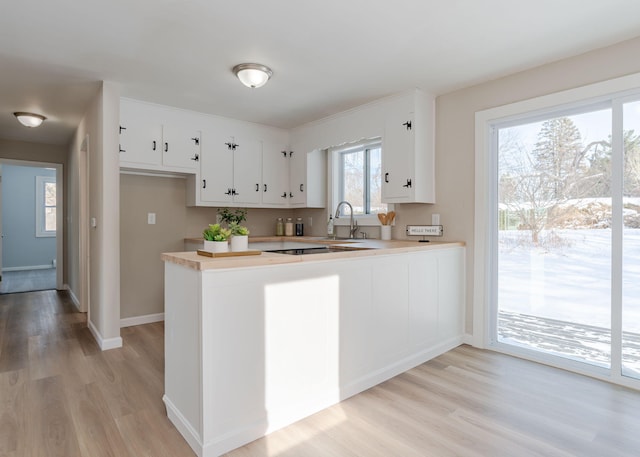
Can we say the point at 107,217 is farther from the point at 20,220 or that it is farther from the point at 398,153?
the point at 20,220

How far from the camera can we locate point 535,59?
276cm

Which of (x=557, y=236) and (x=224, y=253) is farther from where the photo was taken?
(x=557, y=236)

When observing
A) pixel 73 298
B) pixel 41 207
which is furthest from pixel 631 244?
pixel 41 207

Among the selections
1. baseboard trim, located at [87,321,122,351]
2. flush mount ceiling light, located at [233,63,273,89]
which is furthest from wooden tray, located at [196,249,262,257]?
baseboard trim, located at [87,321,122,351]

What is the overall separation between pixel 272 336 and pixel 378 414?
806 millimetres

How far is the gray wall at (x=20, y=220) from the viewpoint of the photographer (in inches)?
301

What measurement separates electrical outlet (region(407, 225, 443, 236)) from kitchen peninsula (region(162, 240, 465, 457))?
2.64ft

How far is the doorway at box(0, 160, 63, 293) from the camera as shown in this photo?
7.62m

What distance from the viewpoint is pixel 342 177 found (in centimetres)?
472

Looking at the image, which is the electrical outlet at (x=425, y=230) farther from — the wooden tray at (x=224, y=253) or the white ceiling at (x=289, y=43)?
the wooden tray at (x=224, y=253)

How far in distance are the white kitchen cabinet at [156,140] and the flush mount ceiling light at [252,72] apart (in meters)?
1.30

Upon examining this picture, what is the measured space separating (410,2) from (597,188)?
189 cm

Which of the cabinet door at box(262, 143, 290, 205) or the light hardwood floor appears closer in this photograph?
the light hardwood floor

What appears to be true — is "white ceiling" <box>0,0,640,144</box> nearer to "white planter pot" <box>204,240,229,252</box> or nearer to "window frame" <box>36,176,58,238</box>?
"white planter pot" <box>204,240,229,252</box>
